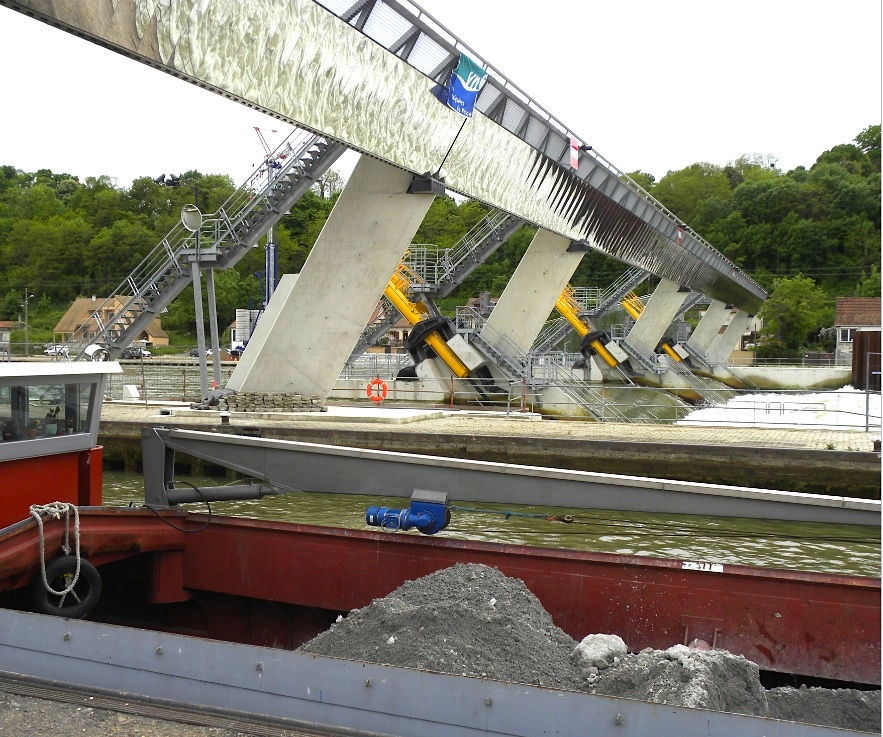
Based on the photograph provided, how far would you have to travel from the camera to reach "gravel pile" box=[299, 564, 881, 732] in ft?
19.6

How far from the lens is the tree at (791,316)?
6856 cm

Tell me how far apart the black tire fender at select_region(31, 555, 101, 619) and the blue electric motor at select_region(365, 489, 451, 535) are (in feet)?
8.91

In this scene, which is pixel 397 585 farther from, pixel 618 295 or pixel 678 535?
pixel 618 295

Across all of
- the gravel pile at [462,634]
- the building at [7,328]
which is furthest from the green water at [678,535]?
the building at [7,328]

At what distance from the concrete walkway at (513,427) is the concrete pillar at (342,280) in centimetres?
121

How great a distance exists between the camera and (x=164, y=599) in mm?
9766

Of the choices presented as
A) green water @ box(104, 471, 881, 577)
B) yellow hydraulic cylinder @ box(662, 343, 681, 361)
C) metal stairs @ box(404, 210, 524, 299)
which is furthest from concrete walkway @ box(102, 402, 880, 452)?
yellow hydraulic cylinder @ box(662, 343, 681, 361)

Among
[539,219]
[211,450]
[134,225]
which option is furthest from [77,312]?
[211,450]

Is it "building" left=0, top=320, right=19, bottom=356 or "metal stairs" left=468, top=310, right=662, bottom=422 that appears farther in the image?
"building" left=0, top=320, right=19, bottom=356

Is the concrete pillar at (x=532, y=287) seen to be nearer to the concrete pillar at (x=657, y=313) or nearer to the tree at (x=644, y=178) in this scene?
the concrete pillar at (x=657, y=313)

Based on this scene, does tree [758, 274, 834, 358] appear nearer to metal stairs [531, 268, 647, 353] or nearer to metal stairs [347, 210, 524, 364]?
metal stairs [531, 268, 647, 353]

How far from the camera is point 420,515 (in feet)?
29.6

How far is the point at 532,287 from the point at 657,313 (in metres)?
22.1

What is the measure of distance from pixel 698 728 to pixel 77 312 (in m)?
86.1
